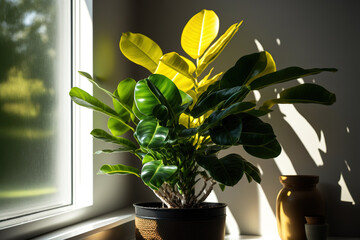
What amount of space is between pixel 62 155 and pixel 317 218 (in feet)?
4.16

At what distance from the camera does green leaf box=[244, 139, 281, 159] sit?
1.77 metres

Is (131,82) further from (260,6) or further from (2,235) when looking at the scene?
(260,6)

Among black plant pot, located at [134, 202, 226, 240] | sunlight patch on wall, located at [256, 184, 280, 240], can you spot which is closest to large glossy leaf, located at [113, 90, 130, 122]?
black plant pot, located at [134, 202, 226, 240]

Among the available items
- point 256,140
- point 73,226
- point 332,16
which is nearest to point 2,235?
point 73,226

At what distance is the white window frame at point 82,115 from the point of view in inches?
88.4

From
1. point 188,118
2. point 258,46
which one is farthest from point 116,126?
point 258,46

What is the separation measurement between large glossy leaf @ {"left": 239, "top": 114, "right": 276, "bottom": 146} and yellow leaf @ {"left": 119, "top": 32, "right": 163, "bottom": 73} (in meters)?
0.54

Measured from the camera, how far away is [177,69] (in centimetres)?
185

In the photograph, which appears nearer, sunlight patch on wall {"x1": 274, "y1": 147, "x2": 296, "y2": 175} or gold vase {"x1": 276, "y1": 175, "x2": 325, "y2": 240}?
gold vase {"x1": 276, "y1": 175, "x2": 325, "y2": 240}

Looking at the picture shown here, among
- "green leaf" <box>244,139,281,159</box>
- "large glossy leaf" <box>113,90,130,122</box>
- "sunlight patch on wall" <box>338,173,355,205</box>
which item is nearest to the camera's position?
"green leaf" <box>244,139,281,159</box>

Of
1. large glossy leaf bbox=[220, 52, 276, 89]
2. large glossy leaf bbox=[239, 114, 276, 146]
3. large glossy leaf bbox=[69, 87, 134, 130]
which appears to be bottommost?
large glossy leaf bbox=[239, 114, 276, 146]

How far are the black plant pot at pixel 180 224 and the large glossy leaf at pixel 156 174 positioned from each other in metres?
0.20

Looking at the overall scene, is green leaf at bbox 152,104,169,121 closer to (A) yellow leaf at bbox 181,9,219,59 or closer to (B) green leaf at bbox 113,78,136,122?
(B) green leaf at bbox 113,78,136,122

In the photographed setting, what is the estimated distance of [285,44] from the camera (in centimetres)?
258
